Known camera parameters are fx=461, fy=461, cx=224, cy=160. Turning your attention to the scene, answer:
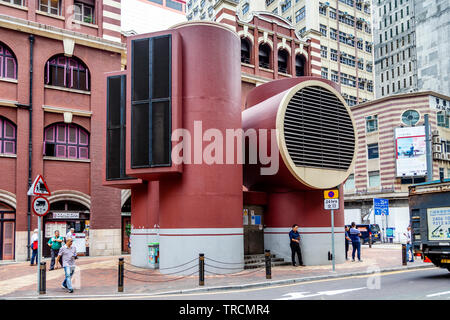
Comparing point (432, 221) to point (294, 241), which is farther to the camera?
point (294, 241)

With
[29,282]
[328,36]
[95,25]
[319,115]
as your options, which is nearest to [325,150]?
[319,115]

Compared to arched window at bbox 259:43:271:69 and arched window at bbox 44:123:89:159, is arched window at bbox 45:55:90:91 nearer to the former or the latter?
arched window at bbox 44:123:89:159

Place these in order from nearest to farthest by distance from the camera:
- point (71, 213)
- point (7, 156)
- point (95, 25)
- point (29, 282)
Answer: point (29, 282)
point (7, 156)
point (71, 213)
point (95, 25)

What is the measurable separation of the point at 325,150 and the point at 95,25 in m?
16.7

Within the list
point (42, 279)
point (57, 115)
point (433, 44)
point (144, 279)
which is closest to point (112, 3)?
point (57, 115)

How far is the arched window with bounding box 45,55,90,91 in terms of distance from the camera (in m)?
26.4

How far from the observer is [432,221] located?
15188 mm

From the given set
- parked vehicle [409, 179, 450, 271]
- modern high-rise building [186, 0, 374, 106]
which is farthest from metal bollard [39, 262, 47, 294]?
modern high-rise building [186, 0, 374, 106]

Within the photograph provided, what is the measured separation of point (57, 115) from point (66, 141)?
1561 millimetres

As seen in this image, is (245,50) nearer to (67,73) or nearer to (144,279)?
(67,73)

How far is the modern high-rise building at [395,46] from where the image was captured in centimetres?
8606
